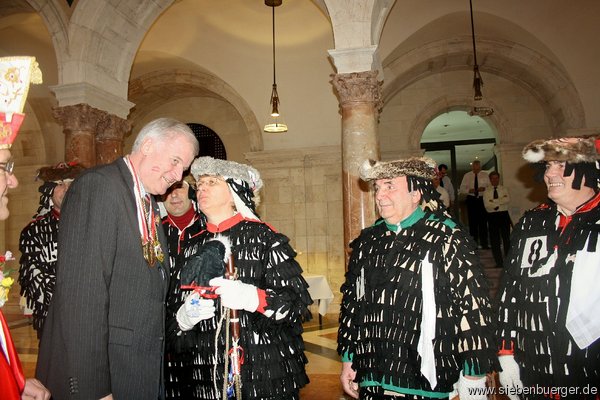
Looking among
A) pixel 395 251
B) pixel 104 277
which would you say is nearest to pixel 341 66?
pixel 395 251

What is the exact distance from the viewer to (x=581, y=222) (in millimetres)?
2336

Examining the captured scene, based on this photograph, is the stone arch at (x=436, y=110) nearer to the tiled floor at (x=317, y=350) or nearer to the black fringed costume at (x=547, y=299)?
the tiled floor at (x=317, y=350)

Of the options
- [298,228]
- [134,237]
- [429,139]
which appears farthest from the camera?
[429,139]

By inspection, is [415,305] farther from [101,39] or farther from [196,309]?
[101,39]

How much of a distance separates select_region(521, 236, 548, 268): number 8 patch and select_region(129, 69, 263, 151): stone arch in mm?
8739

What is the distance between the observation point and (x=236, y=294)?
7.39 ft

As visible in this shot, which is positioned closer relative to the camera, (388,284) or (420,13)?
(388,284)

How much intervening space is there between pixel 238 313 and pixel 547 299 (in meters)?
1.74

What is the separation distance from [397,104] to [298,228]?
178 inches

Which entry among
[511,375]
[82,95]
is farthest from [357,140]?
[82,95]

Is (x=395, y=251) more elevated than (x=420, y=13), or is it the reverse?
(x=420, y=13)

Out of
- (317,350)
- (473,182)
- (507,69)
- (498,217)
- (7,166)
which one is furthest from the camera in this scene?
(507,69)

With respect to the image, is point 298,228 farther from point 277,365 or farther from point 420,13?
point 277,365

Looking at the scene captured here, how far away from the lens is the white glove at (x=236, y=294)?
2237mm
